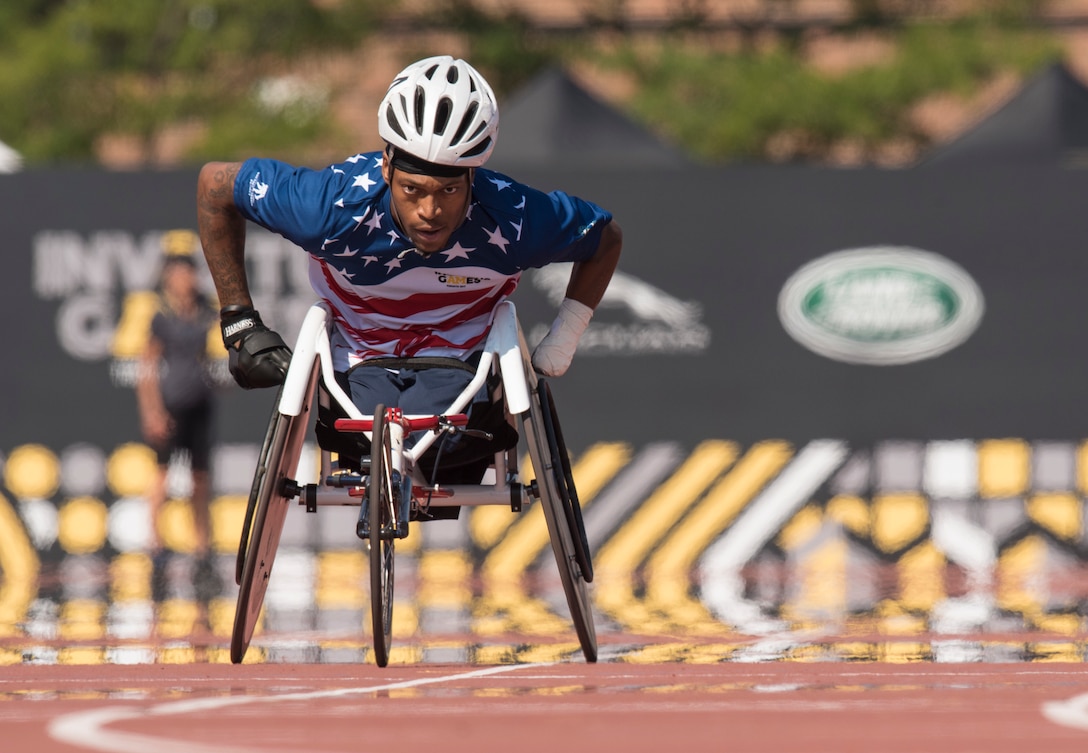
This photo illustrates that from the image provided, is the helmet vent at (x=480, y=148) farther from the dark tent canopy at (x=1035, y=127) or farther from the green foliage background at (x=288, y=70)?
the green foliage background at (x=288, y=70)

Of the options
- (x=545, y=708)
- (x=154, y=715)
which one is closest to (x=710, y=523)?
(x=545, y=708)

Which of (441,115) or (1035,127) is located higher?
(1035,127)

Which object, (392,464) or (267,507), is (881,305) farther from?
(267,507)

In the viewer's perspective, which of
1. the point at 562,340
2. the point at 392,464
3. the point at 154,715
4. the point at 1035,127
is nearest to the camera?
the point at 154,715

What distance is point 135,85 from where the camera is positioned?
2055 centimetres

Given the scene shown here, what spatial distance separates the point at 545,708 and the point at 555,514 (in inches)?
39.0

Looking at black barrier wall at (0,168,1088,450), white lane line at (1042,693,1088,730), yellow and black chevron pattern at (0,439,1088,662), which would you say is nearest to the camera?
white lane line at (1042,693,1088,730)

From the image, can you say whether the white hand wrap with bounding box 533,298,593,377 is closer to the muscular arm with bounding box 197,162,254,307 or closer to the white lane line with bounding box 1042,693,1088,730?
the muscular arm with bounding box 197,162,254,307

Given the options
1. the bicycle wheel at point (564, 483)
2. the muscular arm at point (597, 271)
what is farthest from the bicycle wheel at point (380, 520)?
the muscular arm at point (597, 271)

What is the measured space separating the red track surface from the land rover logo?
4221mm

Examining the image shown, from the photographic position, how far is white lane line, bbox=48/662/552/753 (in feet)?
14.4

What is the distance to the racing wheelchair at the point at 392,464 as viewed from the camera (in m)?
5.81

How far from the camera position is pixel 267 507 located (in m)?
5.82

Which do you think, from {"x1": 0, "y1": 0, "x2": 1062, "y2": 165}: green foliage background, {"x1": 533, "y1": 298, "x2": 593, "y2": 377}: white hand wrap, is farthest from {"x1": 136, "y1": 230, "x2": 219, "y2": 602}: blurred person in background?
{"x1": 0, "y1": 0, "x2": 1062, "y2": 165}: green foliage background
